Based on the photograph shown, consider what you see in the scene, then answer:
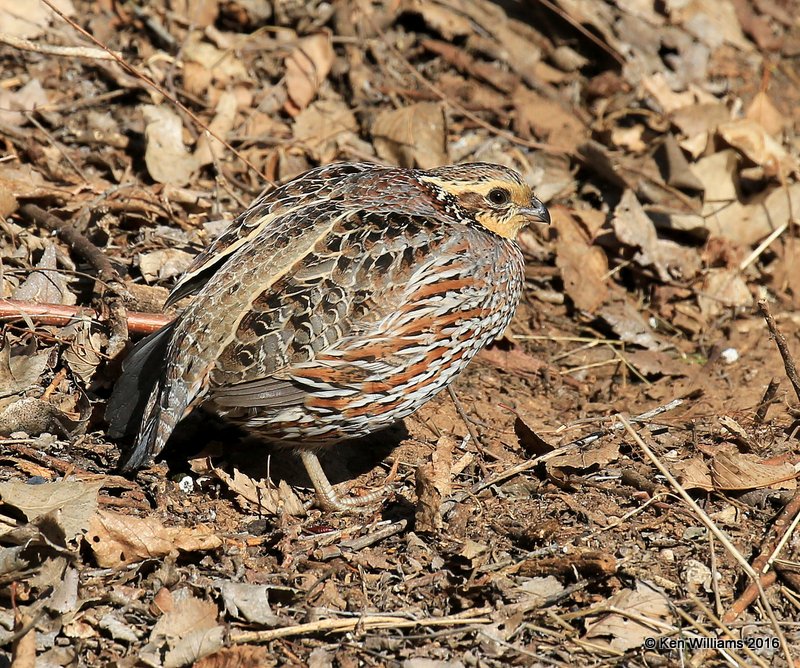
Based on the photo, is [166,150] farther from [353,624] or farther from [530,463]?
[353,624]

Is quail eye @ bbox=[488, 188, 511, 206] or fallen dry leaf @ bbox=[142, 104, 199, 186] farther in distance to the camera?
fallen dry leaf @ bbox=[142, 104, 199, 186]

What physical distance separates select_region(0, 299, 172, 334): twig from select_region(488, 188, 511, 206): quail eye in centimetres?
202

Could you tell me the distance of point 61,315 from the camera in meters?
5.68

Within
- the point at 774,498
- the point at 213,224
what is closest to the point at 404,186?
the point at 213,224

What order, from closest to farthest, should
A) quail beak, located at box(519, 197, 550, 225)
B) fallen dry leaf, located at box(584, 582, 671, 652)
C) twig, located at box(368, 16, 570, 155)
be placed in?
fallen dry leaf, located at box(584, 582, 671, 652)
quail beak, located at box(519, 197, 550, 225)
twig, located at box(368, 16, 570, 155)

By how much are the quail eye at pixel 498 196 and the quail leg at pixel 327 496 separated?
1.82 meters

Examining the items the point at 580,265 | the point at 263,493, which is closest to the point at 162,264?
the point at 263,493

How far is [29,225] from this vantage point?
6504mm

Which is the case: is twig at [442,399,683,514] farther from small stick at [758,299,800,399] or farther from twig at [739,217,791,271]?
twig at [739,217,791,271]

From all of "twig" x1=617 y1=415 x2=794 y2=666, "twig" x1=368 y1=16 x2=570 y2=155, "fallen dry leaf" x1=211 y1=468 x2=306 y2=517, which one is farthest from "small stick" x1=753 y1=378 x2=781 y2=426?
"twig" x1=368 y1=16 x2=570 y2=155

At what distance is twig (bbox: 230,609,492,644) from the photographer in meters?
4.29

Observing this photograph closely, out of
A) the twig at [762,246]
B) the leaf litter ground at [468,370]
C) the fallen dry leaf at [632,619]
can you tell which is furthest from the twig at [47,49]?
the twig at [762,246]

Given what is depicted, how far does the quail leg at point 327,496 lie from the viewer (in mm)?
5465

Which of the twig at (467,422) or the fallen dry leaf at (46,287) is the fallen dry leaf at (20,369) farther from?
the twig at (467,422)
